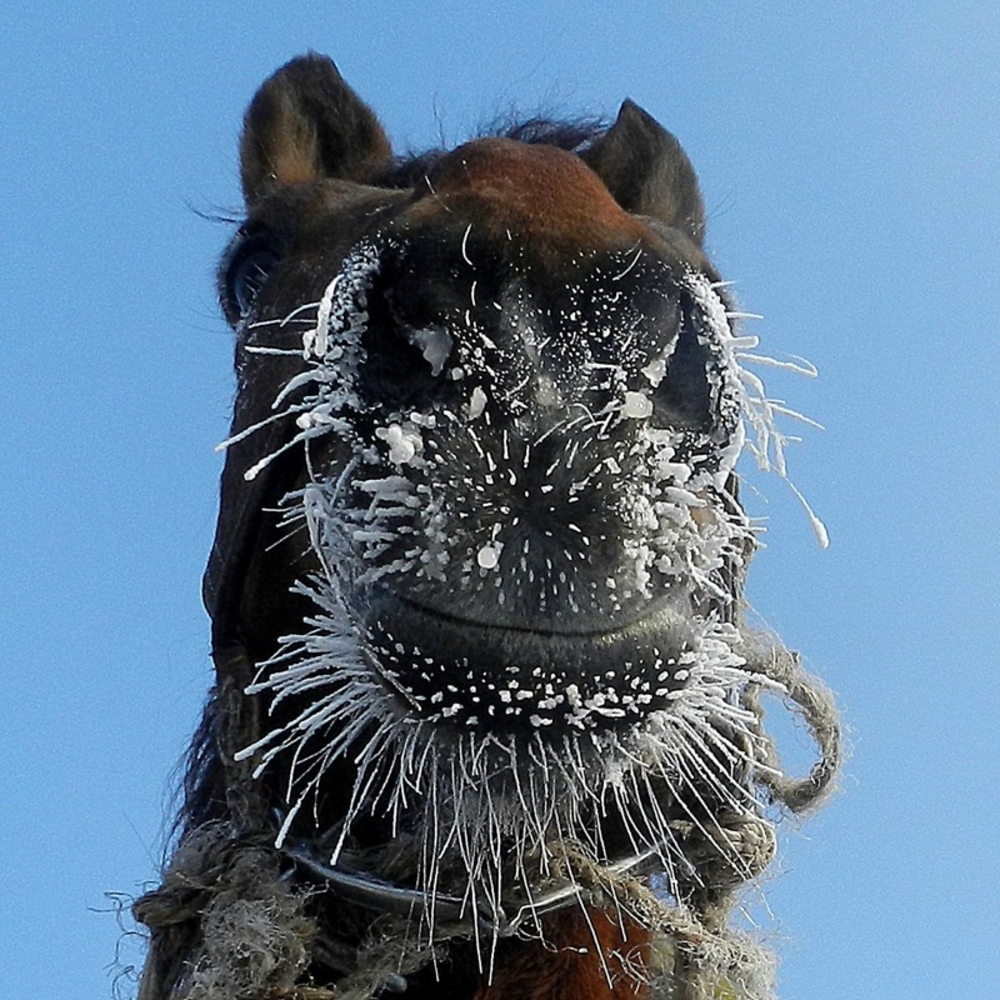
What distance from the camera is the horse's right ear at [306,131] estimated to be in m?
2.81

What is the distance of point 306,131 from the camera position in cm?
285

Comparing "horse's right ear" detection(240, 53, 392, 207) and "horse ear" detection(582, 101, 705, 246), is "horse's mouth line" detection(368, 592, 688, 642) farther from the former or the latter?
"horse's right ear" detection(240, 53, 392, 207)

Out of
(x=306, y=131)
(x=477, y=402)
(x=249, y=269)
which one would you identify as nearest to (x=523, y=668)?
(x=477, y=402)

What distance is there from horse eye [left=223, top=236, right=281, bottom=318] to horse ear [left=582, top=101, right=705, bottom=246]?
2.53ft

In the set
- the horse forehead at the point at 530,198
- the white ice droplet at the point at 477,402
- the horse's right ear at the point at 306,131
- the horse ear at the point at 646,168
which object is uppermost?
the horse's right ear at the point at 306,131

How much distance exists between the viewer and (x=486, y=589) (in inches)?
54.0

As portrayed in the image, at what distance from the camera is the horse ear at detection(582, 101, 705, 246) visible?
2.67 metres

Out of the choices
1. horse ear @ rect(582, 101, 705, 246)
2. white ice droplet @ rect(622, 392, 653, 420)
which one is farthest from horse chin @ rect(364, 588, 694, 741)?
horse ear @ rect(582, 101, 705, 246)

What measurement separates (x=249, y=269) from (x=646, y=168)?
3.04 feet

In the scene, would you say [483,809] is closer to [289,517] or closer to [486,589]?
[486,589]

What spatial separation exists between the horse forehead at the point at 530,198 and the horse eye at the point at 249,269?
88 cm

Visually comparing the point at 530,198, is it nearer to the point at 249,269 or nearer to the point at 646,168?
the point at 249,269

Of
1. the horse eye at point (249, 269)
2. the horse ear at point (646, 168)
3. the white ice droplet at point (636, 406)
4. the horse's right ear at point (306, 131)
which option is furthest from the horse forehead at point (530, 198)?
the horse's right ear at point (306, 131)

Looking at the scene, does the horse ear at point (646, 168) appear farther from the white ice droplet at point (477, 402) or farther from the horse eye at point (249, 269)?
the white ice droplet at point (477, 402)
